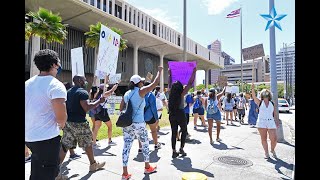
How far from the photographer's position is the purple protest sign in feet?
19.2

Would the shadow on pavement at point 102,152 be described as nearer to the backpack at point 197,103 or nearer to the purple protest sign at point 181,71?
the purple protest sign at point 181,71

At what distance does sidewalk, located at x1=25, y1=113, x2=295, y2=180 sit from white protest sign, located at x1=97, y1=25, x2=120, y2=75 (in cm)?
200

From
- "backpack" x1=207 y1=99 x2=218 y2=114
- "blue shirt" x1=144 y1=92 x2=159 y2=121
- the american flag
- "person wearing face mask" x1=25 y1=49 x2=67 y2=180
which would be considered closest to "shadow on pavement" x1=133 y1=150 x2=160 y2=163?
"blue shirt" x1=144 y1=92 x2=159 y2=121

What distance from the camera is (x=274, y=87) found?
845 centimetres

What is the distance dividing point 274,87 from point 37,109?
26.4 feet

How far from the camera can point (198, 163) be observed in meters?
5.29

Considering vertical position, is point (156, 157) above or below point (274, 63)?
below

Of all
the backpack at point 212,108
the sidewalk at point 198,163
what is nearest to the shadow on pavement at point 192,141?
the sidewalk at point 198,163

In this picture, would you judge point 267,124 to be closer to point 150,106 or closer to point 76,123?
point 150,106

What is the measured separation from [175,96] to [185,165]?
158cm

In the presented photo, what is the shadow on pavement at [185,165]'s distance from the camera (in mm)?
4739

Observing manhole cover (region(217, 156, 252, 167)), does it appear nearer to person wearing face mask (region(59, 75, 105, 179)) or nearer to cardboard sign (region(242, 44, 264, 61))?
cardboard sign (region(242, 44, 264, 61))
